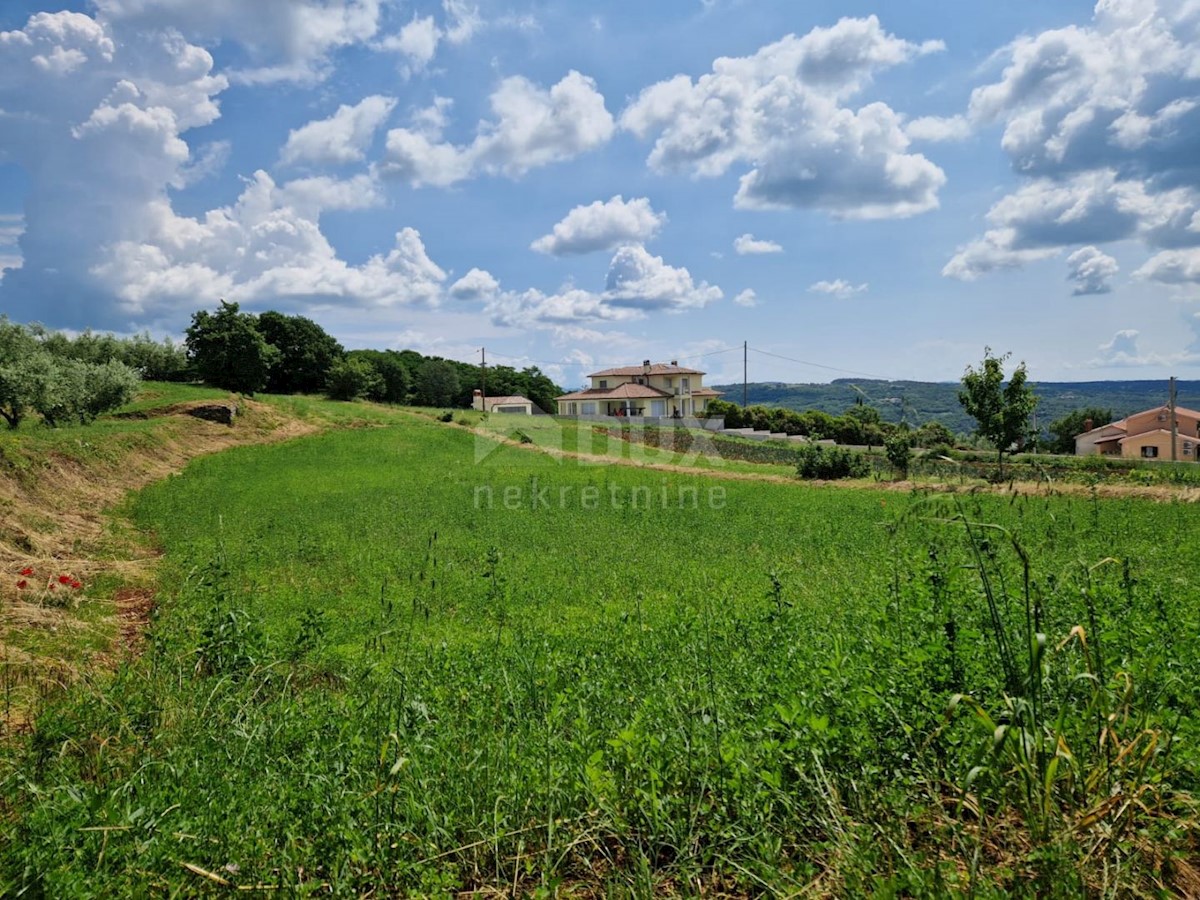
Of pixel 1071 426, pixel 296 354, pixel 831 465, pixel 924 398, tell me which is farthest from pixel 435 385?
pixel 1071 426

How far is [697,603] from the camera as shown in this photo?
26.2ft

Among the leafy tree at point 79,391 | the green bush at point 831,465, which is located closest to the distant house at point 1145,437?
the green bush at point 831,465

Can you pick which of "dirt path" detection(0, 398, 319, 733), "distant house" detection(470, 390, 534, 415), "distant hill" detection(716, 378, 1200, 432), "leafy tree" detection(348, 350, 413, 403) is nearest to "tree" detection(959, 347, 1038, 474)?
"distant hill" detection(716, 378, 1200, 432)

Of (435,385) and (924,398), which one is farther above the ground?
(435,385)

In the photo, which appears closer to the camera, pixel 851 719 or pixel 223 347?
pixel 851 719

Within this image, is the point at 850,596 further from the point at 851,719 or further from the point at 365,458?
the point at 365,458

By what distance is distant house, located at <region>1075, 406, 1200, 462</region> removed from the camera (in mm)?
62938

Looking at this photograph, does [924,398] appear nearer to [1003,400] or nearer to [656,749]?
[656,749]

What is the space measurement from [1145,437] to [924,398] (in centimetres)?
7551

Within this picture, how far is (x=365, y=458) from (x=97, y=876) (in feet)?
89.7

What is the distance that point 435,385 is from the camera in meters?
83.5

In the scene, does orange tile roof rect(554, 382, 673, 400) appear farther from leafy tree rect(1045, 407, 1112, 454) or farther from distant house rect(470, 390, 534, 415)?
leafy tree rect(1045, 407, 1112, 454)

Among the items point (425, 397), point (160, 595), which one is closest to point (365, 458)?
point (160, 595)

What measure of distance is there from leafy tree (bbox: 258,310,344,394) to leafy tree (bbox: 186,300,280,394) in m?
10.8
